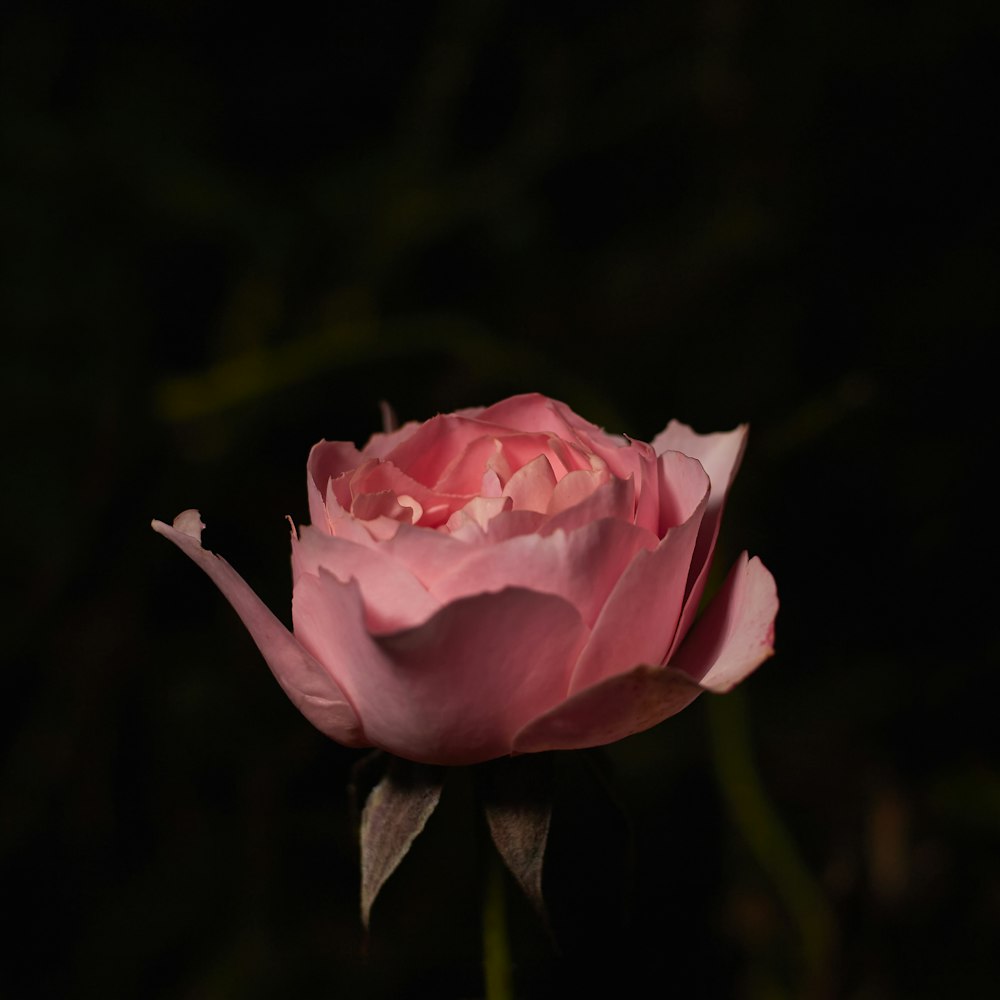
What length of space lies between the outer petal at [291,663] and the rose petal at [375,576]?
14 mm

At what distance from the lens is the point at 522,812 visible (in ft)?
0.77

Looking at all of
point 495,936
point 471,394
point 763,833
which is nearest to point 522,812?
point 495,936

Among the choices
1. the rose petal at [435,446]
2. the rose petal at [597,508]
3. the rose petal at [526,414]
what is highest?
the rose petal at [526,414]

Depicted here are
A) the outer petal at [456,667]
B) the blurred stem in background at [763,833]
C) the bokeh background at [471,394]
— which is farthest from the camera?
the bokeh background at [471,394]

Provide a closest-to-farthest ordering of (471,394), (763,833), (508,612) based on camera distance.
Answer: (508,612) → (763,833) → (471,394)

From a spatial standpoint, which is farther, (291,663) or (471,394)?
(471,394)

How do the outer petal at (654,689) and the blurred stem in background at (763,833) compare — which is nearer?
the outer petal at (654,689)

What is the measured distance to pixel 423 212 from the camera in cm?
92

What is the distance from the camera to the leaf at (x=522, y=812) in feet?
0.75

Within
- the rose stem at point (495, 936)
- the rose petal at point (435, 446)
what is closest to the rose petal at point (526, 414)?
→ the rose petal at point (435, 446)

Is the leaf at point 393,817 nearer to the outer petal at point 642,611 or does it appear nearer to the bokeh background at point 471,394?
the outer petal at point 642,611

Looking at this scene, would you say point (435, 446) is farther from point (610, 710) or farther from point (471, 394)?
point (471, 394)

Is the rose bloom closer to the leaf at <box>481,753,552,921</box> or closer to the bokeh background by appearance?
the leaf at <box>481,753,552,921</box>

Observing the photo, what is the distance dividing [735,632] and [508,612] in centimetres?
6
